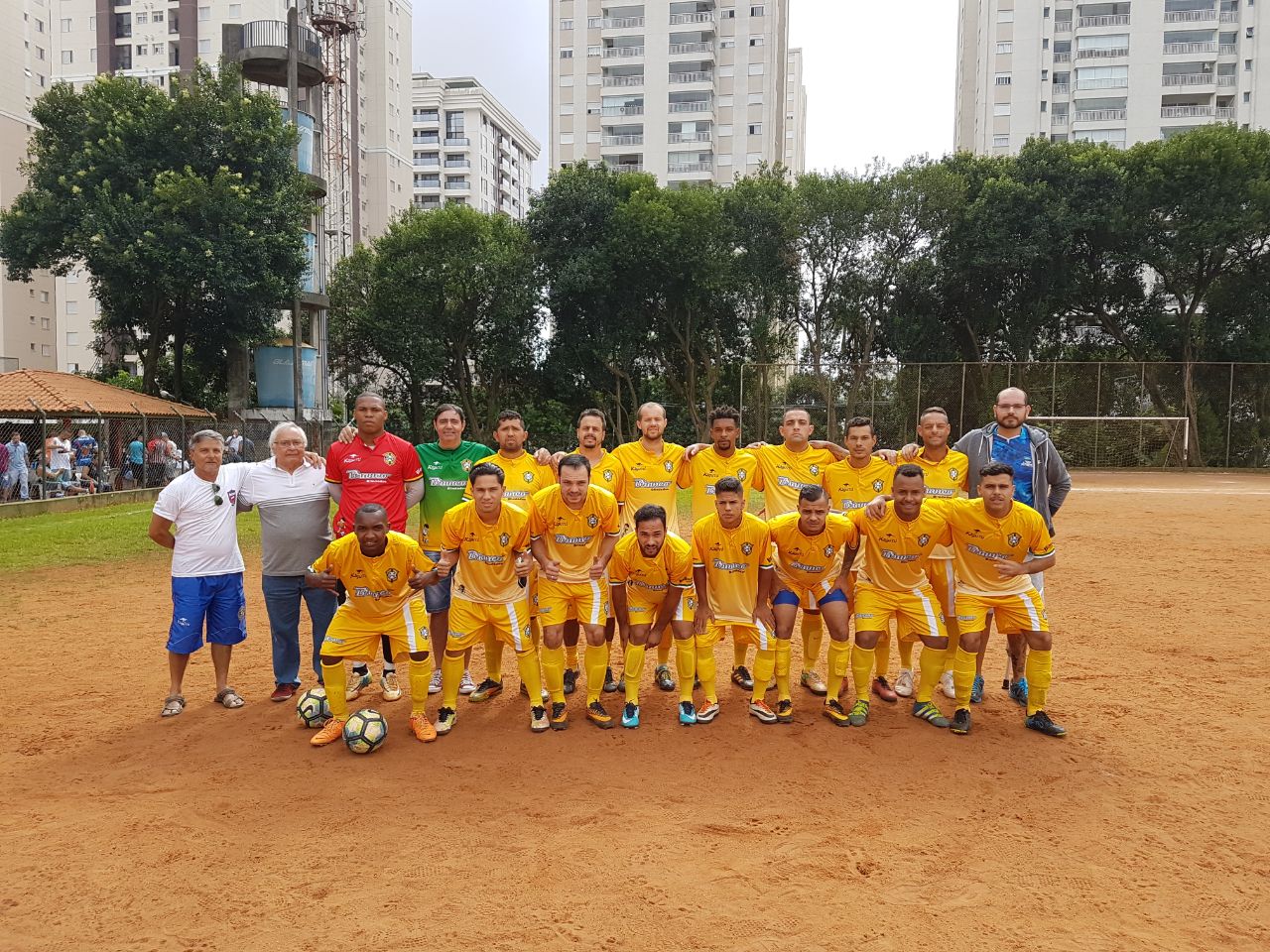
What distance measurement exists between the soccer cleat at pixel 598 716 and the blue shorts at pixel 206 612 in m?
2.72

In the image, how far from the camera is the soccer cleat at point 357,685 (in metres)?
6.81

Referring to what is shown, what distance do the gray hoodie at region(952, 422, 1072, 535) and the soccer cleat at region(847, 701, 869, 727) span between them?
1.90m

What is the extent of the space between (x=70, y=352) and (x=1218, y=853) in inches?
2793

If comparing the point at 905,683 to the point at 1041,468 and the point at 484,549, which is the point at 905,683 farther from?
the point at 484,549

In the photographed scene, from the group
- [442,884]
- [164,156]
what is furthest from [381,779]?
[164,156]

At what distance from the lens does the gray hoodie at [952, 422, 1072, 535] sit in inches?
265

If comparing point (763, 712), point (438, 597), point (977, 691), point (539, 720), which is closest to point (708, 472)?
point (763, 712)

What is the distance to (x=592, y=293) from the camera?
31953mm

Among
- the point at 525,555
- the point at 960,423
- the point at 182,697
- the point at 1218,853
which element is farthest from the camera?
the point at 960,423

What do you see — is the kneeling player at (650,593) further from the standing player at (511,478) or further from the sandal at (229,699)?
the sandal at (229,699)

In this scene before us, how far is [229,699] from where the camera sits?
6.55 metres

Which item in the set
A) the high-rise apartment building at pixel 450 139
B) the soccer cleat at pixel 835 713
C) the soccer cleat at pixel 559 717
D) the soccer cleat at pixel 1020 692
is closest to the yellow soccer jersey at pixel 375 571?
the soccer cleat at pixel 559 717

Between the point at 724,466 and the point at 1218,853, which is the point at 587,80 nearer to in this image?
the point at 724,466

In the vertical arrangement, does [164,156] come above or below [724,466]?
above
